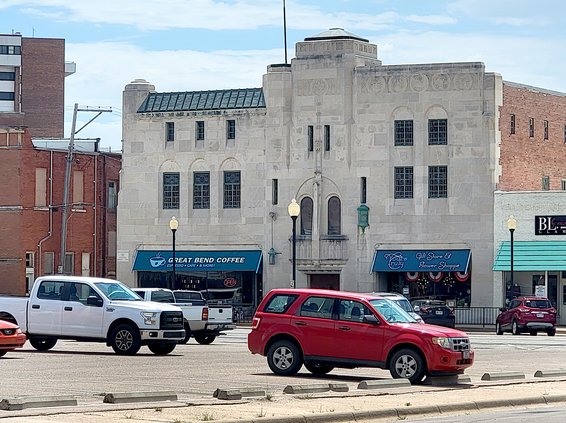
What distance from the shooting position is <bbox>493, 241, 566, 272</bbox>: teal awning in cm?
6159

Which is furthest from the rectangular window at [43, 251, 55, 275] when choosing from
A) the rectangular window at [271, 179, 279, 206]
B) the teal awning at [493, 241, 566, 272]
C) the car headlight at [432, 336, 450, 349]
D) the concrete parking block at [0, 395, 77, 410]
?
the concrete parking block at [0, 395, 77, 410]

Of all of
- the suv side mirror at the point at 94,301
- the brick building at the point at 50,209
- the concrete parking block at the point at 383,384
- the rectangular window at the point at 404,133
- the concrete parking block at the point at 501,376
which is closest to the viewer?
the concrete parking block at the point at 383,384

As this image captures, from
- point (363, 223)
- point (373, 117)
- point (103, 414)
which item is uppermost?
point (373, 117)

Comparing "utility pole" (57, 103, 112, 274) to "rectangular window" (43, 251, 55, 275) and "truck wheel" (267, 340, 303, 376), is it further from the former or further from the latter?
"truck wheel" (267, 340, 303, 376)

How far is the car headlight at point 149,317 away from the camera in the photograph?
3344 cm

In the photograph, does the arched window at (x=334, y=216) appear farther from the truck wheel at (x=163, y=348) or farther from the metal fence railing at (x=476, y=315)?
the truck wheel at (x=163, y=348)

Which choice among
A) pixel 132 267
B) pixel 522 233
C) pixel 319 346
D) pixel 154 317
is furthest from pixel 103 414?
pixel 132 267

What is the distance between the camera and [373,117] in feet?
214

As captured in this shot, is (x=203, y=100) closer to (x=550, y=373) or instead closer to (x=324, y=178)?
(x=324, y=178)

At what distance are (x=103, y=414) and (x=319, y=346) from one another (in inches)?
344

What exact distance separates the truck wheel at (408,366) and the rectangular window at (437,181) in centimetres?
3830

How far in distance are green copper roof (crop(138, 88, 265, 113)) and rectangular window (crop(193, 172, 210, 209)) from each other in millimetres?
3298

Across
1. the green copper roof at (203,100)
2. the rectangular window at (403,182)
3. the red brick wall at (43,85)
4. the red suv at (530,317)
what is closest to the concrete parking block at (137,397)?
the red suv at (530,317)

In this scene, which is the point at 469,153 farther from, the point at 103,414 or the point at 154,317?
the point at 103,414
